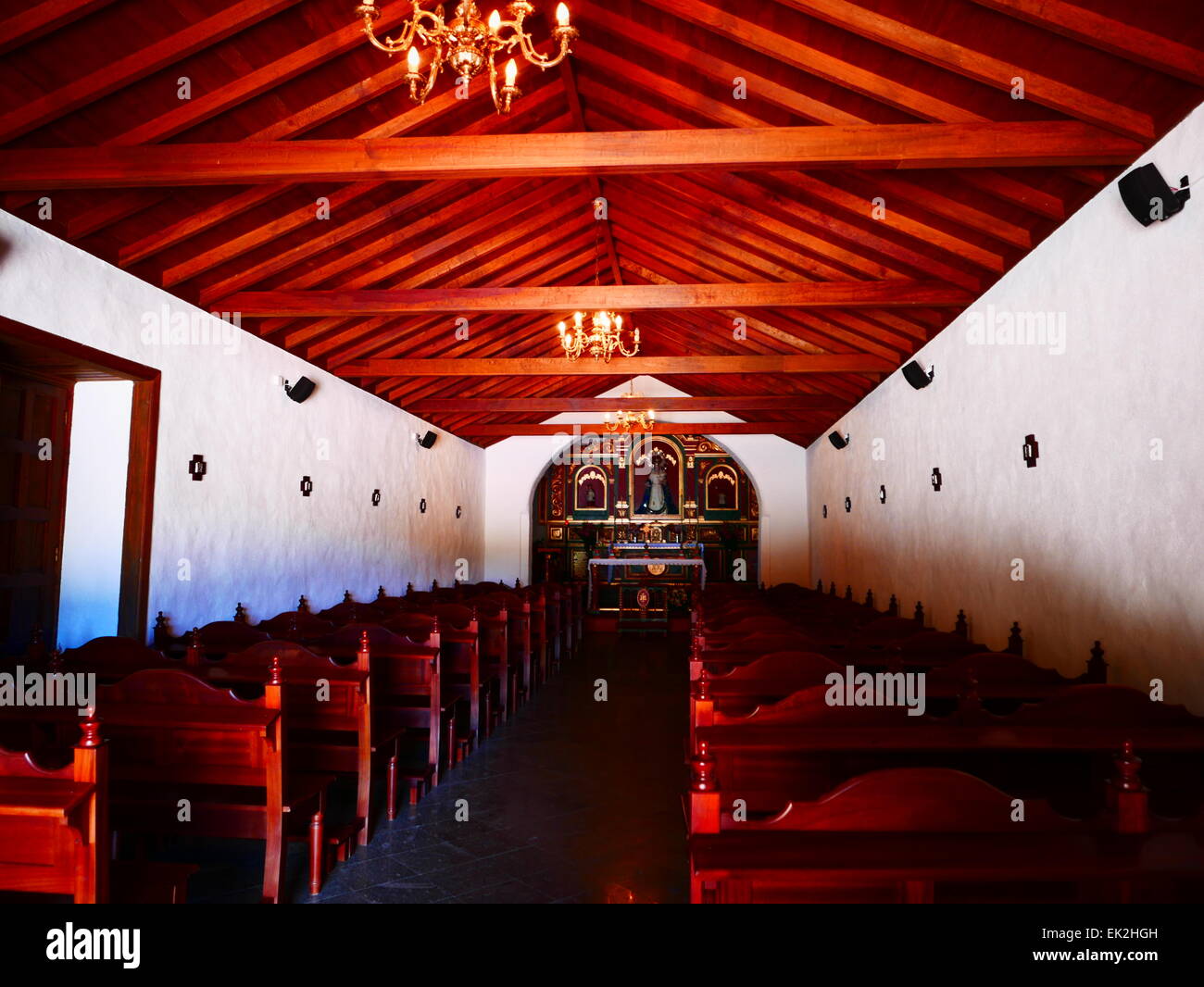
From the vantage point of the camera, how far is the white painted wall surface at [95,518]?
548 centimetres

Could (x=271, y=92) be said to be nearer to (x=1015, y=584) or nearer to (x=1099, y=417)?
(x=1099, y=417)

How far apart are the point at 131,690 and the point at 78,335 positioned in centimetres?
270

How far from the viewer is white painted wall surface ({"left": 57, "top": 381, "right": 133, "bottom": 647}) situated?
548 cm

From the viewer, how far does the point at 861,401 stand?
396 inches

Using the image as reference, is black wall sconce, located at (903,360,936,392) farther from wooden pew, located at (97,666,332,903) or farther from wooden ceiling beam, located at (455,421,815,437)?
wooden pew, located at (97,666,332,903)

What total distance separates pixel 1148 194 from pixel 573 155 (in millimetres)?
2771

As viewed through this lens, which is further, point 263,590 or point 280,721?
point 263,590

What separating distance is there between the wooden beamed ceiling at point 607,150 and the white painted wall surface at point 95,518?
99 cm

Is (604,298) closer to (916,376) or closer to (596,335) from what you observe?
(596,335)

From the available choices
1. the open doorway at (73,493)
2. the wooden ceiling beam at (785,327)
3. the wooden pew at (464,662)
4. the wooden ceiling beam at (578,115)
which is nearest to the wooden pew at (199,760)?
the open doorway at (73,493)

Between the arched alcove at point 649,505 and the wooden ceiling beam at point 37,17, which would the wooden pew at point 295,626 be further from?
the arched alcove at point 649,505

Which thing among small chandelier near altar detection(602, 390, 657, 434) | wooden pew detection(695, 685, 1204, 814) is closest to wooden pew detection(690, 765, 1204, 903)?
wooden pew detection(695, 685, 1204, 814)
